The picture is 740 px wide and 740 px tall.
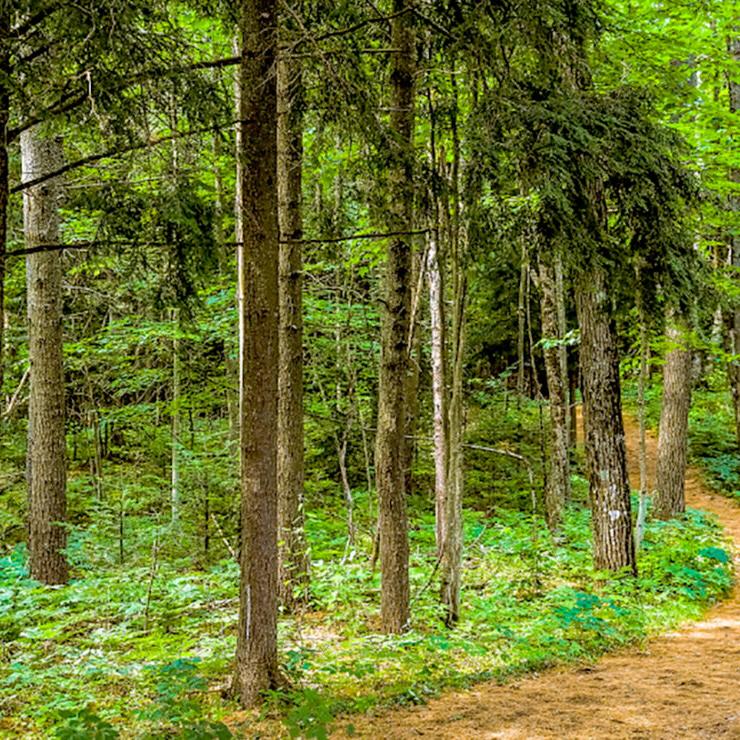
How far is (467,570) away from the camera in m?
9.33

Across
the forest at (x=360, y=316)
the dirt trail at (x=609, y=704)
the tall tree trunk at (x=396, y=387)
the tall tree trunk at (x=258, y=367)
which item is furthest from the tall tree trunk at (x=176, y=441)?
the dirt trail at (x=609, y=704)

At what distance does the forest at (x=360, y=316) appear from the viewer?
479cm

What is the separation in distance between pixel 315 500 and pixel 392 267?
6.46m

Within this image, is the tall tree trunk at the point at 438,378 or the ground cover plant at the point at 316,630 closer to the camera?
the ground cover plant at the point at 316,630

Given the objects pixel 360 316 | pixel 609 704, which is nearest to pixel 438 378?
pixel 360 316

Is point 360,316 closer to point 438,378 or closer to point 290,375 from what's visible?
point 438,378

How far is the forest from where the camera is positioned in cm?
479

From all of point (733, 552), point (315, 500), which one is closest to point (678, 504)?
point (733, 552)

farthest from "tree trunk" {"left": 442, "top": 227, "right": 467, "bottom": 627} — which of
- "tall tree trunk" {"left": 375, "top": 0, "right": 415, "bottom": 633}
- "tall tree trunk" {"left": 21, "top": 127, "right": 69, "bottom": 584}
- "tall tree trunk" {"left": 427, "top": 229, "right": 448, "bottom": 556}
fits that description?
"tall tree trunk" {"left": 21, "top": 127, "right": 69, "bottom": 584}

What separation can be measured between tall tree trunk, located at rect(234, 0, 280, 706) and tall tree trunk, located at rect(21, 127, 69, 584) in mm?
4779

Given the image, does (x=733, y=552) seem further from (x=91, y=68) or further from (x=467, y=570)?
(x=91, y=68)

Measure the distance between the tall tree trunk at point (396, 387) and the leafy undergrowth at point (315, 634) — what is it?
45 centimetres

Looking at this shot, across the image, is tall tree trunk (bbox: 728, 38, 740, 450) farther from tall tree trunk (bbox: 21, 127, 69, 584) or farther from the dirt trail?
tall tree trunk (bbox: 21, 127, 69, 584)

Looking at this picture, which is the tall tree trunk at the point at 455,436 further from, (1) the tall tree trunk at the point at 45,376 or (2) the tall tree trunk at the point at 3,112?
(1) the tall tree trunk at the point at 45,376
